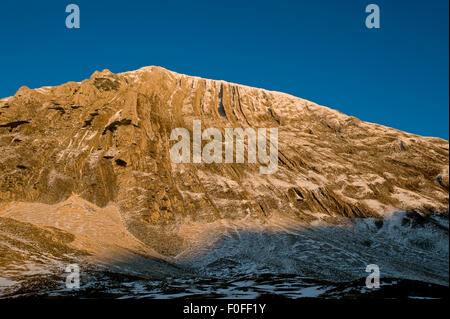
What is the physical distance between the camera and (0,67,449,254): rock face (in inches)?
5020

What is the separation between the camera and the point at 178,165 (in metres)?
144

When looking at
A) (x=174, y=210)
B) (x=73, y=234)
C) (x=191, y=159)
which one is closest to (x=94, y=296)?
(x=73, y=234)

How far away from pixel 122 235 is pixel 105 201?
65.2ft

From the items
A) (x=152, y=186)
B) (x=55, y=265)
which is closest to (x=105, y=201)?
(x=152, y=186)

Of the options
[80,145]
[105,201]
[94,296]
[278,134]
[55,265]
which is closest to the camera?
[94,296]

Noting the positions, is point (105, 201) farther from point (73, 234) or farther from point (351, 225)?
point (351, 225)

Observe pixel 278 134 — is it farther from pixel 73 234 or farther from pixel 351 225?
pixel 73 234

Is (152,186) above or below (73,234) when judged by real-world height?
above

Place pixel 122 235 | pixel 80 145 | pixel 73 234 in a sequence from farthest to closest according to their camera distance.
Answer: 1. pixel 80 145
2. pixel 122 235
3. pixel 73 234

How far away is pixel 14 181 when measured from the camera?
12669cm

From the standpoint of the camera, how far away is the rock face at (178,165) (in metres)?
128

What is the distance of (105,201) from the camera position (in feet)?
411
